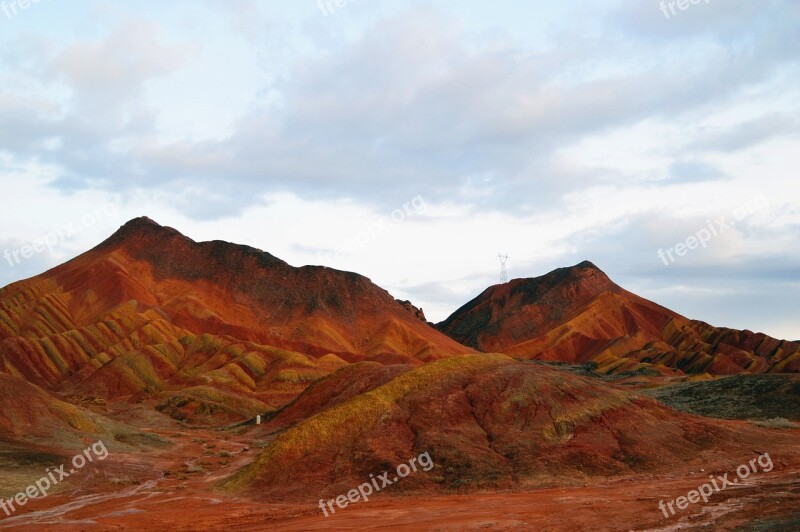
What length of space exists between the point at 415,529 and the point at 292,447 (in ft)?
56.3

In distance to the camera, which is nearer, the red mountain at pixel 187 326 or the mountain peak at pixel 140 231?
the red mountain at pixel 187 326

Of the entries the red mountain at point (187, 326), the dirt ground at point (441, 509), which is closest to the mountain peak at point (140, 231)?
the red mountain at point (187, 326)

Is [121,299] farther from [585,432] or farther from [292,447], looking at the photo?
Answer: [585,432]

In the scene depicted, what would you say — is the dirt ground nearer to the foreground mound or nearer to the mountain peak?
the foreground mound

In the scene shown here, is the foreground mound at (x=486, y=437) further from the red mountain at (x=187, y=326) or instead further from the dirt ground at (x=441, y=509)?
the red mountain at (x=187, y=326)

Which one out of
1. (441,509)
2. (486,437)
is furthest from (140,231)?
(441,509)

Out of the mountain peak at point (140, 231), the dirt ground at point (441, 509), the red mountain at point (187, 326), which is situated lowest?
the dirt ground at point (441, 509)

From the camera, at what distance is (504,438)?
132 ft

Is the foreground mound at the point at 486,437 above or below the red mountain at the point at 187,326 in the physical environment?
below

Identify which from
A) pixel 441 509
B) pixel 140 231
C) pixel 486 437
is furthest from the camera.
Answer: pixel 140 231

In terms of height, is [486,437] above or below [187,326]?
below

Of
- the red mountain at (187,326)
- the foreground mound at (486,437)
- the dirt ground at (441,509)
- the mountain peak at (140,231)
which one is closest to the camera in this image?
the dirt ground at (441,509)

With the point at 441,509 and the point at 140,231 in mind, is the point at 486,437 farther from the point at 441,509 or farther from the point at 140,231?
the point at 140,231

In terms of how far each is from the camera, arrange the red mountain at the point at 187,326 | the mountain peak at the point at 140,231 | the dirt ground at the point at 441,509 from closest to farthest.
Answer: the dirt ground at the point at 441,509 < the red mountain at the point at 187,326 < the mountain peak at the point at 140,231
